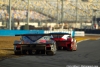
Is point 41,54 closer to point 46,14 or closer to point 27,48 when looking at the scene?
point 27,48

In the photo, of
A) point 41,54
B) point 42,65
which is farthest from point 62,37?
point 42,65

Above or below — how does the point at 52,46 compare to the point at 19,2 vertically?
below

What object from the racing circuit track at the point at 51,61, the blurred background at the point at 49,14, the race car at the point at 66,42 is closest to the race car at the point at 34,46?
the racing circuit track at the point at 51,61

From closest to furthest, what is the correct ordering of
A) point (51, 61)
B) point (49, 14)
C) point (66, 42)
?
point (51, 61), point (66, 42), point (49, 14)

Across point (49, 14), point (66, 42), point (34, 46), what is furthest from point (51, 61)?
point (49, 14)

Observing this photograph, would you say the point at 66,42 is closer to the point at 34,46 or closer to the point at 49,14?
the point at 34,46

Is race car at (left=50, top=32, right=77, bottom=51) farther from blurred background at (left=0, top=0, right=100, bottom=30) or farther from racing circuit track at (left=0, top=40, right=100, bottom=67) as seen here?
blurred background at (left=0, top=0, right=100, bottom=30)

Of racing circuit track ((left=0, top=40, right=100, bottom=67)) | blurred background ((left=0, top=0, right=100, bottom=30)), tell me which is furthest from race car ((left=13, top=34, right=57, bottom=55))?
blurred background ((left=0, top=0, right=100, bottom=30))

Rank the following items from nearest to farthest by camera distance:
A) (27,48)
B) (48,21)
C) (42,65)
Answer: (42,65), (27,48), (48,21)

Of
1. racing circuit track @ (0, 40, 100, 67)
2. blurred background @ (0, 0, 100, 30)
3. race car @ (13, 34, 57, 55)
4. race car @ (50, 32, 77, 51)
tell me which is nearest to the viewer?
racing circuit track @ (0, 40, 100, 67)

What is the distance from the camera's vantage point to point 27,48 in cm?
1820

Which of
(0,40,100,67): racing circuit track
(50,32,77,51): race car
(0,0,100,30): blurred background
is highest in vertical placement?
(0,0,100,30): blurred background

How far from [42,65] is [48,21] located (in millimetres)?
79118

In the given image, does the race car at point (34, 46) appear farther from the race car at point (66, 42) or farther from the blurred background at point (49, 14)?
the blurred background at point (49, 14)
